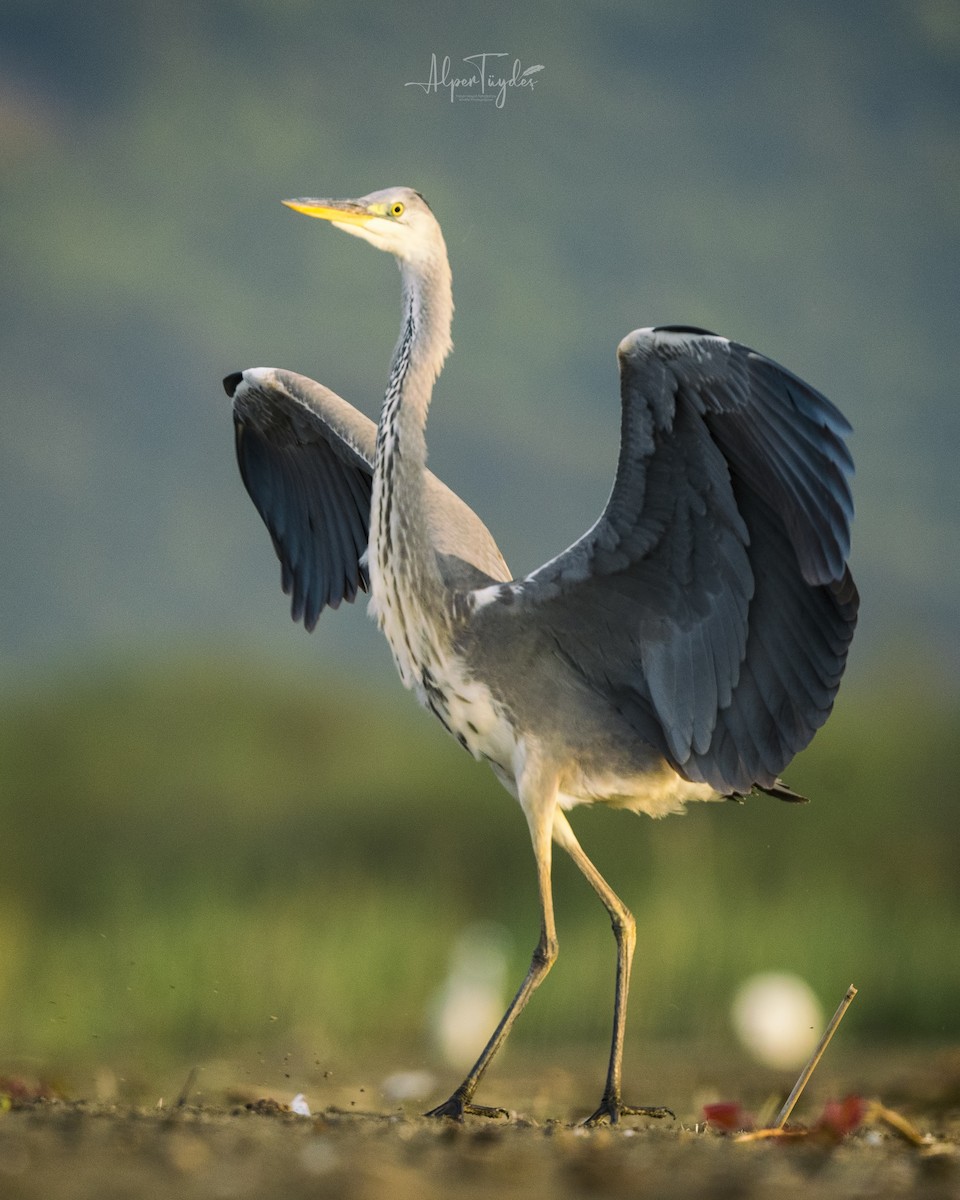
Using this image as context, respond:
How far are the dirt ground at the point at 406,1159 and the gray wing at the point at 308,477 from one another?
177cm

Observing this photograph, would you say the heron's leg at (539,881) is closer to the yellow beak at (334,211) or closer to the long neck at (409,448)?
the long neck at (409,448)

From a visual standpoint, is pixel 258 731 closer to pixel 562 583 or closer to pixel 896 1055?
pixel 896 1055

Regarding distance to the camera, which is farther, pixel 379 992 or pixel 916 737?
pixel 916 737

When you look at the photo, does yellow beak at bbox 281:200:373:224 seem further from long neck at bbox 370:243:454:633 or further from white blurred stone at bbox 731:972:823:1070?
white blurred stone at bbox 731:972:823:1070

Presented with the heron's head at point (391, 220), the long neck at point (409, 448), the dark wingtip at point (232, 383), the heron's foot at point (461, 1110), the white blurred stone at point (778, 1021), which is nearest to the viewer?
the heron's foot at point (461, 1110)

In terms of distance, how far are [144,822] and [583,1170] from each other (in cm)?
578

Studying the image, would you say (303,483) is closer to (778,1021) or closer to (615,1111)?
(615,1111)

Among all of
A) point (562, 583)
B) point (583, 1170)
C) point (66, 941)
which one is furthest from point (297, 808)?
point (583, 1170)

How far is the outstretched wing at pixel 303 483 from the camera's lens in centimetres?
455

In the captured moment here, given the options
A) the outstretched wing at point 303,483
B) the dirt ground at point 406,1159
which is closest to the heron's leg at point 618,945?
the dirt ground at point 406,1159

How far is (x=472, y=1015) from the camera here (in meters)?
5.46

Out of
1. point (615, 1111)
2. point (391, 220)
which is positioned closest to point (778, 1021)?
point (615, 1111)

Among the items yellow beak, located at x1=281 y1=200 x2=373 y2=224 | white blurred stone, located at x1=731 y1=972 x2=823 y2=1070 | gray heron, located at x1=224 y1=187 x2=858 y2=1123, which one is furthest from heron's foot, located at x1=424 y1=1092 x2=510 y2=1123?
yellow beak, located at x1=281 y1=200 x2=373 y2=224

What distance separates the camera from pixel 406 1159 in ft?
8.01
